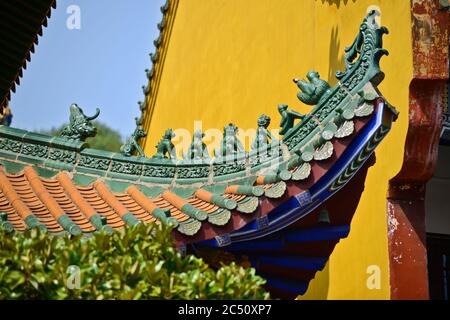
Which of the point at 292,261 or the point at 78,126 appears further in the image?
the point at 78,126

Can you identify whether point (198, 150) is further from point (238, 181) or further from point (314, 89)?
point (314, 89)

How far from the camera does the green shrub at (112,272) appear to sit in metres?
4.87

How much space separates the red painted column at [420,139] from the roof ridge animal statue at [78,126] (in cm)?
257

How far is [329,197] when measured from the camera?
258 inches

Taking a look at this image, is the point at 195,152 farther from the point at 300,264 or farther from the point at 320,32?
the point at 320,32

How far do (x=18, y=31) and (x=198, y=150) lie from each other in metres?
1.69

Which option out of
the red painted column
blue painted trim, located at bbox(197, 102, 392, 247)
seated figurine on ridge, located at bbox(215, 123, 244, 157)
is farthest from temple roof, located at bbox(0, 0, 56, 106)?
the red painted column

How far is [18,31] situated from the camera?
743cm

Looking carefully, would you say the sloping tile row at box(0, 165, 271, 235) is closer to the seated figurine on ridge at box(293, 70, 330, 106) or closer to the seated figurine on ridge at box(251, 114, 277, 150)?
the seated figurine on ridge at box(251, 114, 277, 150)

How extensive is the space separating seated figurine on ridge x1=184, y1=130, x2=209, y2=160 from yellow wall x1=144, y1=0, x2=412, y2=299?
75.6 inches

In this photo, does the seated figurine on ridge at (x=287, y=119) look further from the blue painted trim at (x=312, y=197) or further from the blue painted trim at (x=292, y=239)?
the blue painted trim at (x=292, y=239)

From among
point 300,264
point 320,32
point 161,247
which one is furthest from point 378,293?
point 161,247

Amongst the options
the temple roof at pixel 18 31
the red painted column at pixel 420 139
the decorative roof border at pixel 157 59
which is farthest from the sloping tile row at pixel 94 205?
the decorative roof border at pixel 157 59

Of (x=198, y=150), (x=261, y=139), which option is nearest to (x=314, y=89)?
(x=261, y=139)
